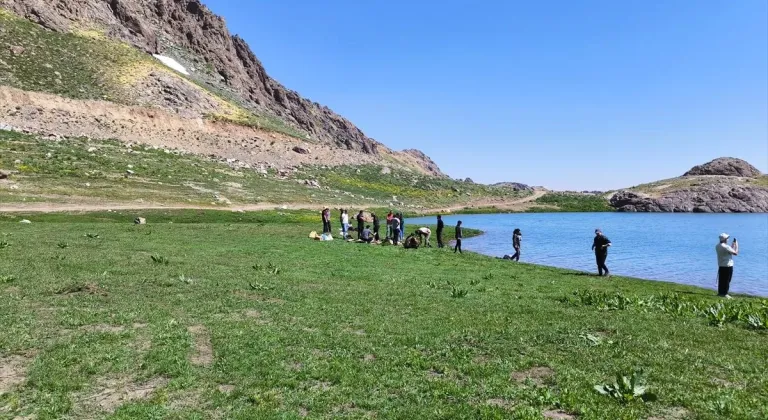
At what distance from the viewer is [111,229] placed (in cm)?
3509

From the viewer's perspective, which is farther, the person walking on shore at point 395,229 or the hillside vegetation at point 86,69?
the hillside vegetation at point 86,69

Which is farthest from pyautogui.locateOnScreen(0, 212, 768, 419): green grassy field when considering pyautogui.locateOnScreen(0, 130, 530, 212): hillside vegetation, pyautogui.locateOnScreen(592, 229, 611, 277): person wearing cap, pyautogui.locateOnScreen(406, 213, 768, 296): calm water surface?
pyautogui.locateOnScreen(0, 130, 530, 212): hillside vegetation

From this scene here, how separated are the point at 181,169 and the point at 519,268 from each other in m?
64.5

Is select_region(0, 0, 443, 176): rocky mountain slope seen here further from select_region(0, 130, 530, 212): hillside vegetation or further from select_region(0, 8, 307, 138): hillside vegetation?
select_region(0, 130, 530, 212): hillside vegetation

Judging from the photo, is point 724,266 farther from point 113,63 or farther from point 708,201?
point 708,201

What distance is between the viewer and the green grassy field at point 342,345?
8930 millimetres

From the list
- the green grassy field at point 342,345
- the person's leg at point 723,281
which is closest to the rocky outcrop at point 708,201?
the person's leg at point 723,281

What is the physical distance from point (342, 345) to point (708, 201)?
16909cm

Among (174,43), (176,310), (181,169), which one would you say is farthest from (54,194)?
(174,43)

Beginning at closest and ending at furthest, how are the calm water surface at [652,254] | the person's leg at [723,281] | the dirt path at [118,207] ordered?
1. the person's leg at [723,281]
2. the calm water surface at [652,254]
3. the dirt path at [118,207]

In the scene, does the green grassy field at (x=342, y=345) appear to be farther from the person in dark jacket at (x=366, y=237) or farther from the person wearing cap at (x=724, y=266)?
the person in dark jacket at (x=366, y=237)

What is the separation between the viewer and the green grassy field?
8.93 meters

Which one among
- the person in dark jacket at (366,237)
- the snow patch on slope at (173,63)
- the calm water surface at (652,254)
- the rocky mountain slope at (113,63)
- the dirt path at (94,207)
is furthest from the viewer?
the snow patch on slope at (173,63)

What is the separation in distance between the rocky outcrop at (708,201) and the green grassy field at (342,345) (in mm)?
144407
